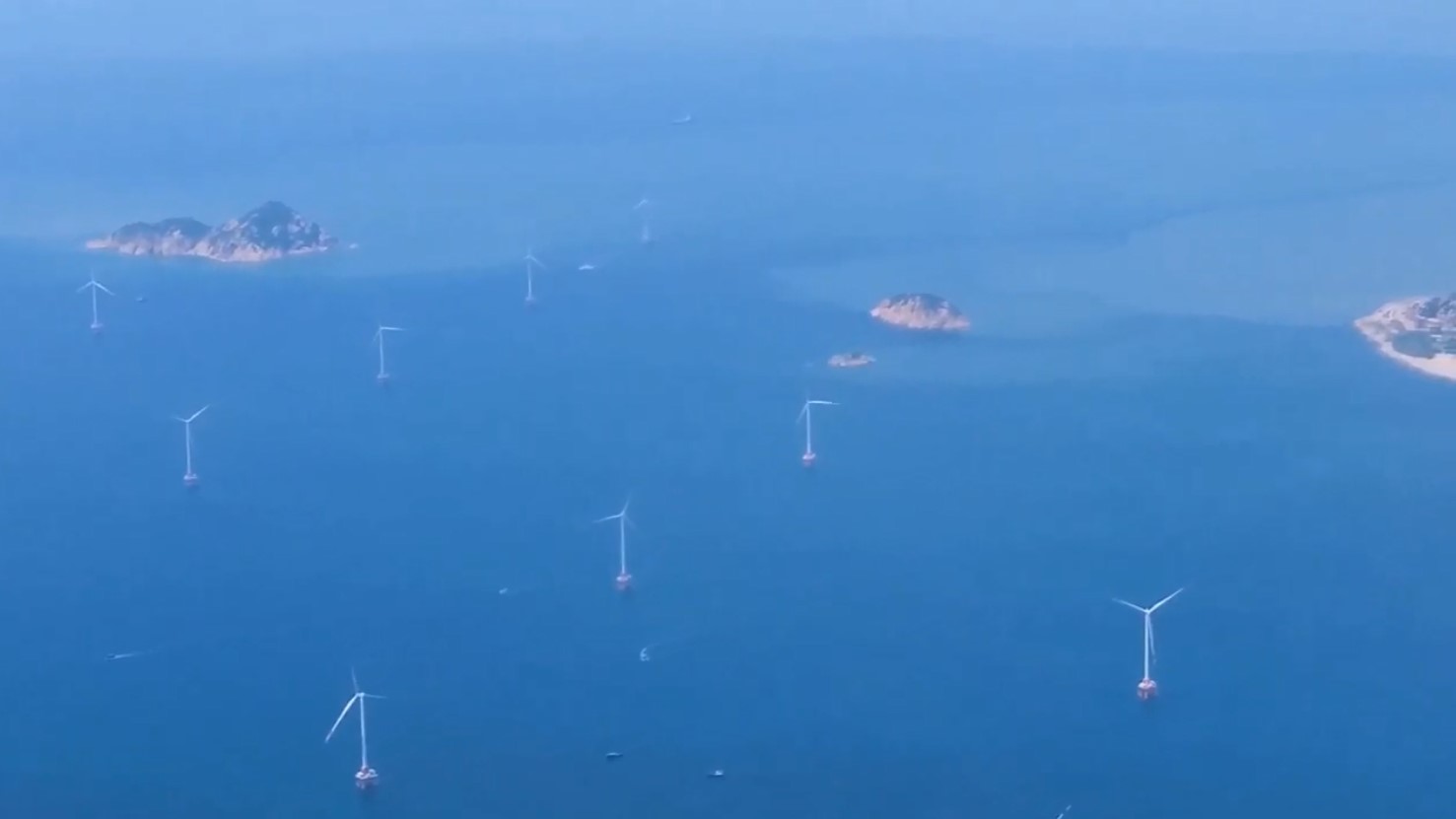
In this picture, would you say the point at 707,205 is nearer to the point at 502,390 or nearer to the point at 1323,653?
the point at 502,390

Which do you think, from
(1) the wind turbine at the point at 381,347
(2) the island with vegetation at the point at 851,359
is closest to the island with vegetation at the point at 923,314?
(2) the island with vegetation at the point at 851,359

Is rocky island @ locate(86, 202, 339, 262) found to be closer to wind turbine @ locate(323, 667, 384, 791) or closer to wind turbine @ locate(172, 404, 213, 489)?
wind turbine @ locate(172, 404, 213, 489)

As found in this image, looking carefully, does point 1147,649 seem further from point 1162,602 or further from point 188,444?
point 188,444

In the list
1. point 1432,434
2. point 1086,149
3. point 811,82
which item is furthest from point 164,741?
point 811,82

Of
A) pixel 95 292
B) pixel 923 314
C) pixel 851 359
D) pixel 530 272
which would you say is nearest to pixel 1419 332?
pixel 923 314

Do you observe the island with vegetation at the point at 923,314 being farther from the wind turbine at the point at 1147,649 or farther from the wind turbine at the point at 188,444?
the wind turbine at the point at 188,444

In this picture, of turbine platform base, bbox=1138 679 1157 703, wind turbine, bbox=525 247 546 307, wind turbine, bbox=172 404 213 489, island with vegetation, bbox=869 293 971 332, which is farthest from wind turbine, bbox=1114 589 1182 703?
wind turbine, bbox=525 247 546 307
